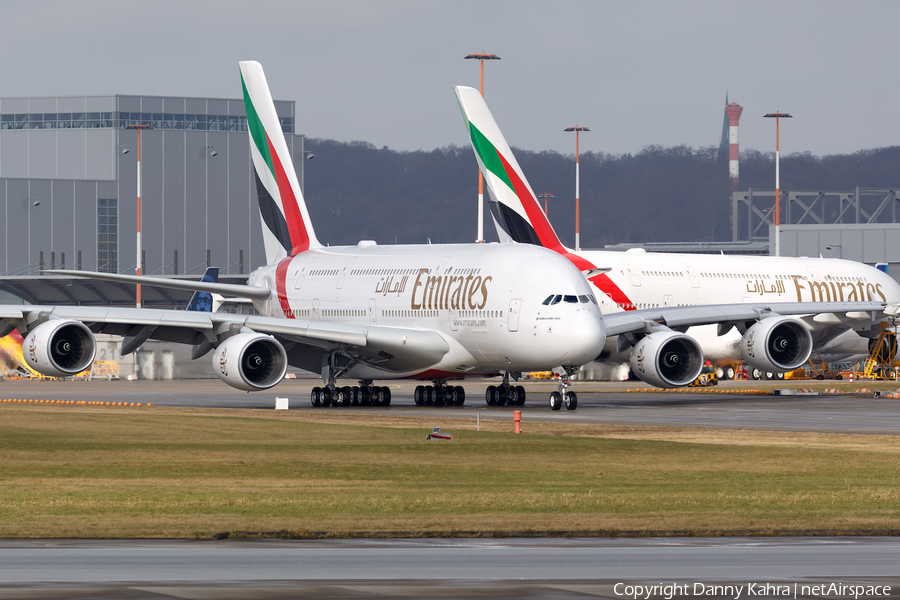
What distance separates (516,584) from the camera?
11742 mm

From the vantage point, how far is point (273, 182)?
168 ft

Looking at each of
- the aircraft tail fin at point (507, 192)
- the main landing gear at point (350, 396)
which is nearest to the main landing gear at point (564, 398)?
the main landing gear at point (350, 396)

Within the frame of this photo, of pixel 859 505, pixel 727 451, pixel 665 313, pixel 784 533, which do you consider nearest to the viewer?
pixel 784 533

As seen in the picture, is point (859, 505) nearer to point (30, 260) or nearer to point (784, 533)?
point (784, 533)

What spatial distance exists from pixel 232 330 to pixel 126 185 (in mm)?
77528

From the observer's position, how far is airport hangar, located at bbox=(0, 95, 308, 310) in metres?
110

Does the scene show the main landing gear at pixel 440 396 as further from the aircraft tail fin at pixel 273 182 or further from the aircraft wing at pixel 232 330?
the aircraft tail fin at pixel 273 182

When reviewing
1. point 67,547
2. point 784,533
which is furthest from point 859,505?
point 67,547

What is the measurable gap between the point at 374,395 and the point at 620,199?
470ft

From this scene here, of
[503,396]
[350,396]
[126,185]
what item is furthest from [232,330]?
[126,185]

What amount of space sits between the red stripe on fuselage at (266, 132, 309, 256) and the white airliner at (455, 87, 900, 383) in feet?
24.7

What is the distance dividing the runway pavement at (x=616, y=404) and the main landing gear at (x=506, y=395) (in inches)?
17.0

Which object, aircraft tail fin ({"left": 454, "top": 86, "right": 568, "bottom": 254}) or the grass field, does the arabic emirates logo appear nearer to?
aircraft tail fin ({"left": 454, "top": 86, "right": 568, "bottom": 254})

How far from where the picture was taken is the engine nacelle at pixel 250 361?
3806 cm
